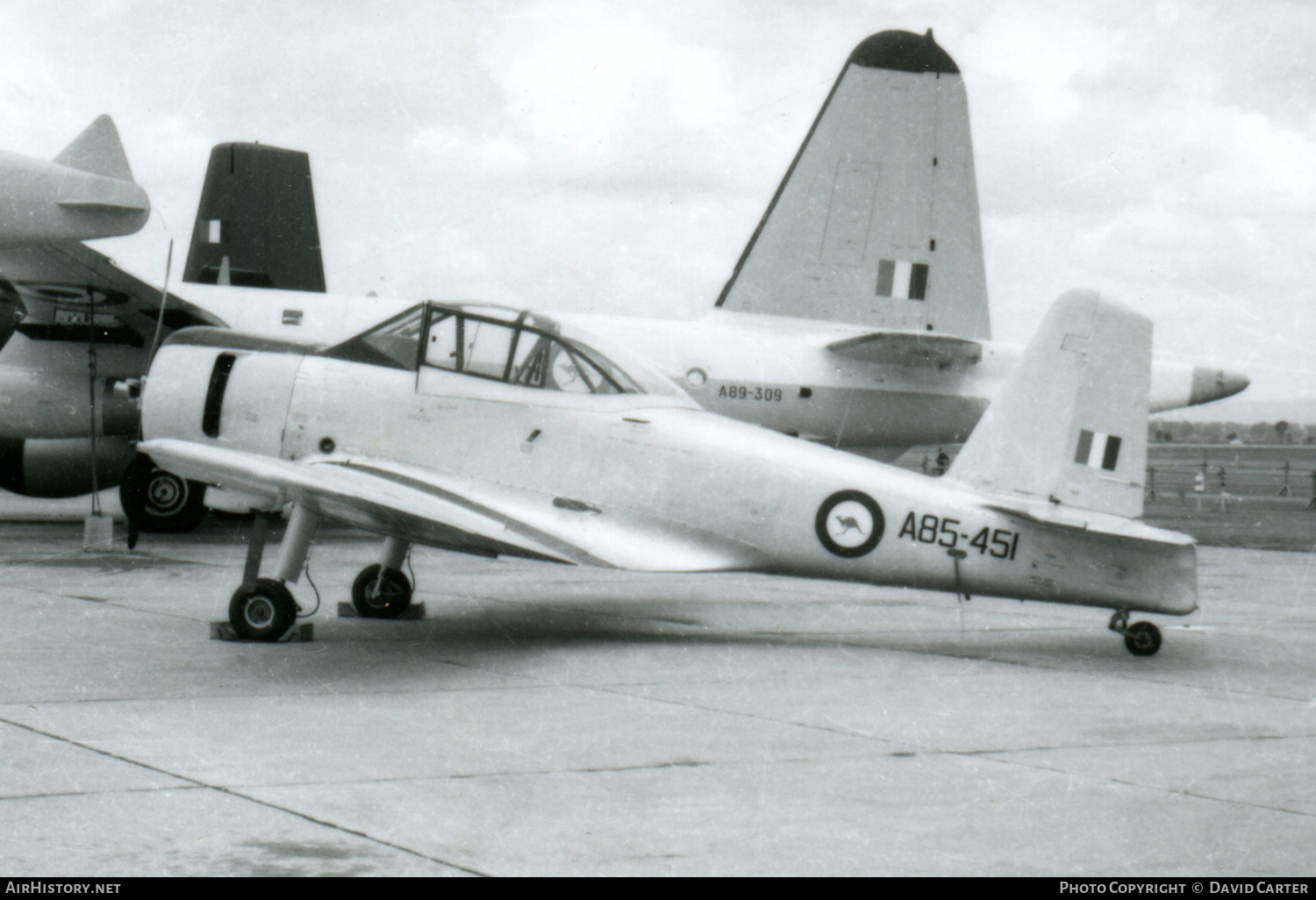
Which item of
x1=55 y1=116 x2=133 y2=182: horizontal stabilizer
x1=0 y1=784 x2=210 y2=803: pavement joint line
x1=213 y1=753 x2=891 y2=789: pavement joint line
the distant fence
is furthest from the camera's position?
the distant fence

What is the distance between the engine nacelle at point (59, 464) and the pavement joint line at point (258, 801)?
10.8m

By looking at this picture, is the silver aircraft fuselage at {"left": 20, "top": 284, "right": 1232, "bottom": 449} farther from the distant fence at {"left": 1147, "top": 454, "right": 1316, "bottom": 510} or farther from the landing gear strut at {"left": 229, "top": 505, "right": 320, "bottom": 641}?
the distant fence at {"left": 1147, "top": 454, "right": 1316, "bottom": 510}

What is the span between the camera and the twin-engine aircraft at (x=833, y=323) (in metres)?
15.6

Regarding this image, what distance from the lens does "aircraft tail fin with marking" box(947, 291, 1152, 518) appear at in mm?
8094

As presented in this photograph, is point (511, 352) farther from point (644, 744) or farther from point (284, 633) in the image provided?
point (644, 744)

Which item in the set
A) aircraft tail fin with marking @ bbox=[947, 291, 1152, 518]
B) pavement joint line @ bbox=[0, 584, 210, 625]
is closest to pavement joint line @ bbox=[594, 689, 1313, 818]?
aircraft tail fin with marking @ bbox=[947, 291, 1152, 518]

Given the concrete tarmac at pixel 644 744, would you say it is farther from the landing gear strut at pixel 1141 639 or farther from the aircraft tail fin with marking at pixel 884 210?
the aircraft tail fin with marking at pixel 884 210

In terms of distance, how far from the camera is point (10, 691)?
20.7 ft

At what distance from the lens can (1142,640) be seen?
330 inches

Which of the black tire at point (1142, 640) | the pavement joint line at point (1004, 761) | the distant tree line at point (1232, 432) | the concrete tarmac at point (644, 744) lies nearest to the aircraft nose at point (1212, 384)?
the concrete tarmac at point (644, 744)

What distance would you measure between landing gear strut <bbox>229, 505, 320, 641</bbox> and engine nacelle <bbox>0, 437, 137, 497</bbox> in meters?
8.21

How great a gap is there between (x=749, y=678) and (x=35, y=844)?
13.6ft

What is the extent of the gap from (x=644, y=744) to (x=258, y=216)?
24.5m
